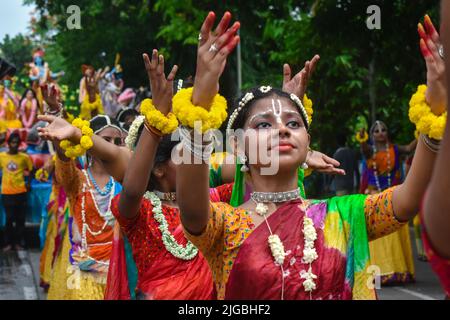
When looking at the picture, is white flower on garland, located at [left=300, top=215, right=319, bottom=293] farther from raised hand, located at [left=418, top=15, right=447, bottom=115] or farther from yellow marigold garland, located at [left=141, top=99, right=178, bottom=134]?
raised hand, located at [left=418, top=15, right=447, bottom=115]

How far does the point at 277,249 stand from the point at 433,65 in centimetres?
91

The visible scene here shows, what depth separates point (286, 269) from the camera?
117 inches

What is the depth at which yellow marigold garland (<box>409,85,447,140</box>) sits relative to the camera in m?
2.36

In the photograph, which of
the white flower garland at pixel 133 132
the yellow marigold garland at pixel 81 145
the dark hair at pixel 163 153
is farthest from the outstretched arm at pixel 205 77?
the white flower garland at pixel 133 132

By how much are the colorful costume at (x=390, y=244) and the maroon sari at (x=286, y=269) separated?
7.24 m

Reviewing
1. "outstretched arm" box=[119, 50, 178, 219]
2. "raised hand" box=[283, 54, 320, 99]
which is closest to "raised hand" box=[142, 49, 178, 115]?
"outstretched arm" box=[119, 50, 178, 219]

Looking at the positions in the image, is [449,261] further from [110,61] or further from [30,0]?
[110,61]

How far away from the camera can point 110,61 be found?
20.8 m

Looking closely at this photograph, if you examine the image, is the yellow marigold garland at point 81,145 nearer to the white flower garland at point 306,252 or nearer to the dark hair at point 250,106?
the dark hair at point 250,106

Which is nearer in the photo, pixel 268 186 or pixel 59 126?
pixel 268 186

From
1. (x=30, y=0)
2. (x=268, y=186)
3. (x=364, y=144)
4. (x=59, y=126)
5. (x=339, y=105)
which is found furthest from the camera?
(x=30, y=0)

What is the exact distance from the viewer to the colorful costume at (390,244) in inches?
405

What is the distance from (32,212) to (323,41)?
5890 mm
